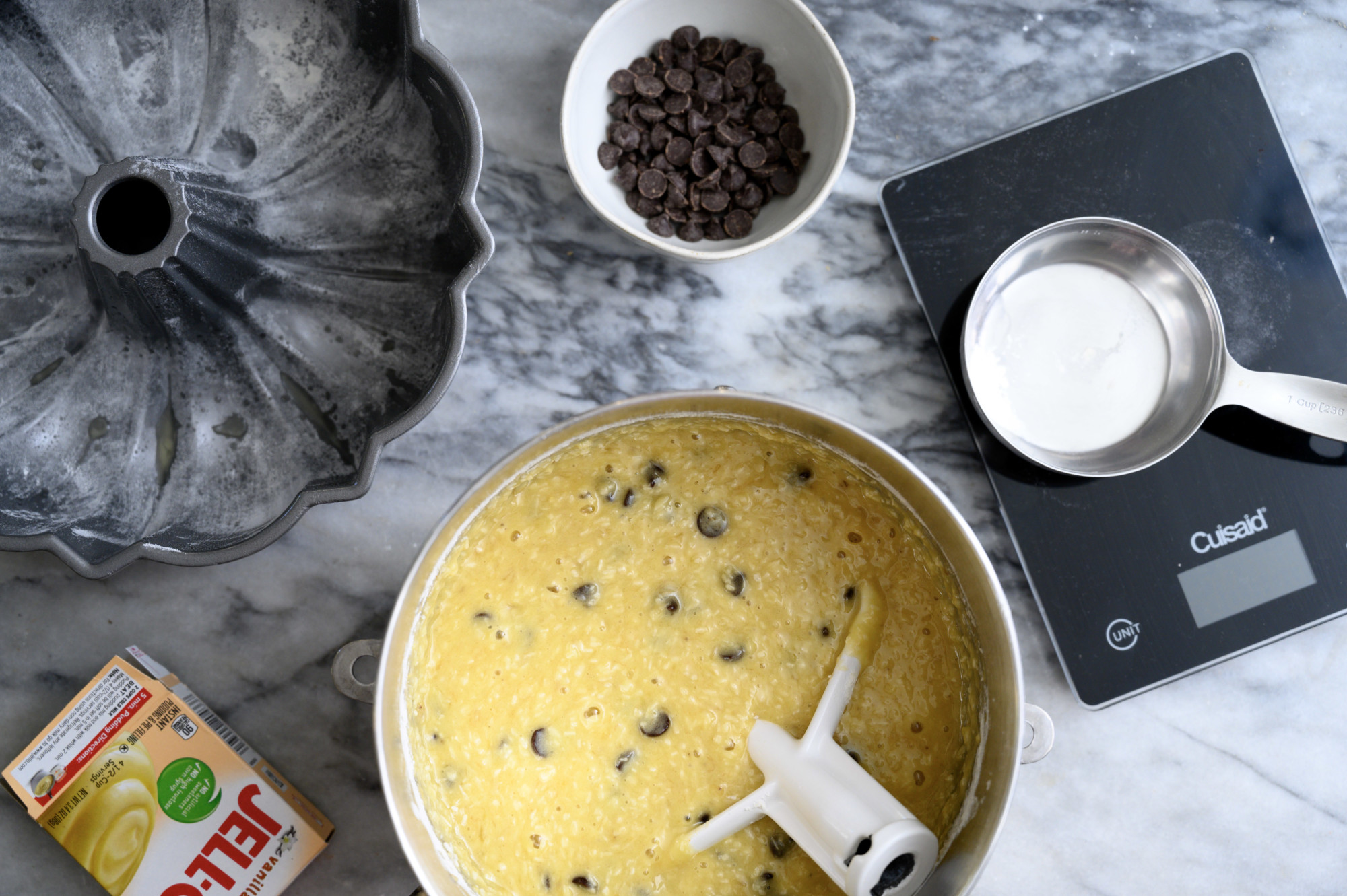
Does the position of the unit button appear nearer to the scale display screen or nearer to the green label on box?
the scale display screen

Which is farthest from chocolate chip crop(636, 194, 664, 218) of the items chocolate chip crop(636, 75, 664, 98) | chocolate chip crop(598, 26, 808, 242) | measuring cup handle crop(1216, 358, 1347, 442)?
measuring cup handle crop(1216, 358, 1347, 442)

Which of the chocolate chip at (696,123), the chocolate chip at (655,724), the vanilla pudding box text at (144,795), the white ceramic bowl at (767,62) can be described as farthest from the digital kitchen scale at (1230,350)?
the vanilla pudding box text at (144,795)

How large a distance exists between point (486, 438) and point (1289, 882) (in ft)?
3.41

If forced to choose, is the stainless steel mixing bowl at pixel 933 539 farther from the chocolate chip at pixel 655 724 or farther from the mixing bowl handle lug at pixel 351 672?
the chocolate chip at pixel 655 724

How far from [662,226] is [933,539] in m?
0.42

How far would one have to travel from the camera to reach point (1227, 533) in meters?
0.96

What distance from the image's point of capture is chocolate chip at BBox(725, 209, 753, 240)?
36.0 inches

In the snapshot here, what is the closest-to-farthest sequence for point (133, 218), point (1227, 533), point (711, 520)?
point (133, 218)
point (711, 520)
point (1227, 533)

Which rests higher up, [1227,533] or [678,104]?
[678,104]

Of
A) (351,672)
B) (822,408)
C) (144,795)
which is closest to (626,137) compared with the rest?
(822,408)

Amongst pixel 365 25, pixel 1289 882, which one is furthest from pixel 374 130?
pixel 1289 882

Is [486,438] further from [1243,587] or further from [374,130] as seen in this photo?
[1243,587]

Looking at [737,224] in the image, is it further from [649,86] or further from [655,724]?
[655,724]

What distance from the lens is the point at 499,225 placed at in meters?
0.97
